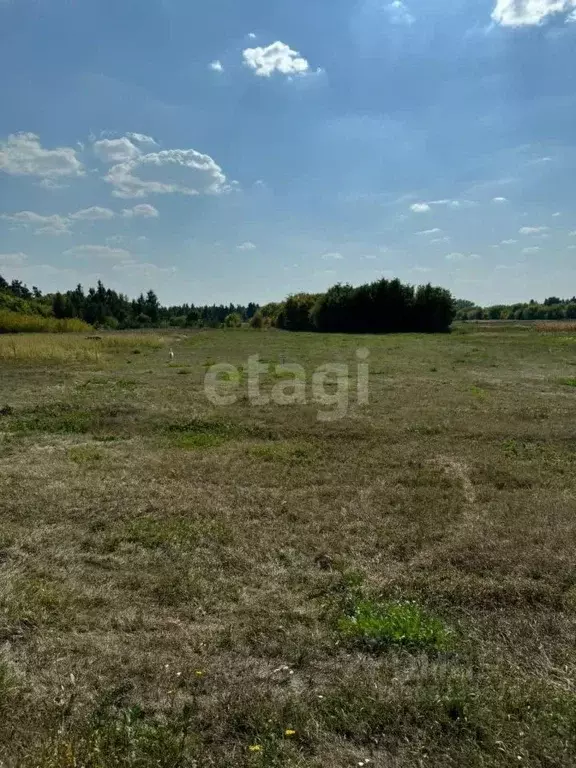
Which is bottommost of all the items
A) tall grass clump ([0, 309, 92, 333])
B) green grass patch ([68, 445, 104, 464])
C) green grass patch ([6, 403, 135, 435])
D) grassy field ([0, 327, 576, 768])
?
grassy field ([0, 327, 576, 768])

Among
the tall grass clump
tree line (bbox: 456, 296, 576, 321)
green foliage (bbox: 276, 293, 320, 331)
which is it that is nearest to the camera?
the tall grass clump

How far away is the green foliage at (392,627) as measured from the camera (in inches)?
131

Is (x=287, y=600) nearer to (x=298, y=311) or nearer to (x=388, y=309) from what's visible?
(x=388, y=309)

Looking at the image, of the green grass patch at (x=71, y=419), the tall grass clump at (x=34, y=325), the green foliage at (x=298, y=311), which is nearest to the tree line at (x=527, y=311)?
the green foliage at (x=298, y=311)

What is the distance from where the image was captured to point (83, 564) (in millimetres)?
4480

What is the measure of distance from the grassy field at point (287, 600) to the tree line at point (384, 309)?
54.3 m

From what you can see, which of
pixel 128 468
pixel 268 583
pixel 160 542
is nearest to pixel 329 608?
pixel 268 583

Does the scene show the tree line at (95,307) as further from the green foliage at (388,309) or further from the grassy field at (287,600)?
the grassy field at (287,600)

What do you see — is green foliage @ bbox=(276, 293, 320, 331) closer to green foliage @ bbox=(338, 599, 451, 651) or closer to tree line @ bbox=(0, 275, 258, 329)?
tree line @ bbox=(0, 275, 258, 329)

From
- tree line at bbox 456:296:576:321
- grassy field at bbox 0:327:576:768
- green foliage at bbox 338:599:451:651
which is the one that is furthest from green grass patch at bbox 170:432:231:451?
tree line at bbox 456:296:576:321

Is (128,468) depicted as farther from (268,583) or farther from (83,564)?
(268,583)

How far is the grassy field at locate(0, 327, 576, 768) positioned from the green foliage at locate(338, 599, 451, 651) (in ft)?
0.05

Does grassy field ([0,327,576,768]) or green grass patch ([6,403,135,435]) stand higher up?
green grass patch ([6,403,135,435])

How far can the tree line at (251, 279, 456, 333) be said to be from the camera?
201 feet
